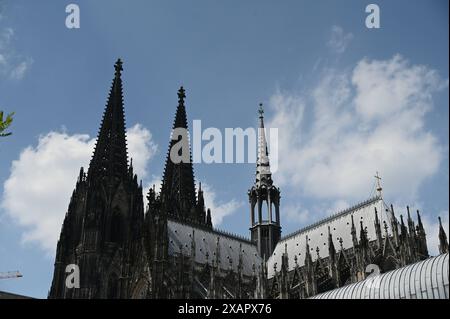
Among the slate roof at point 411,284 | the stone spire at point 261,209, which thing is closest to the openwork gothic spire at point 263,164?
the stone spire at point 261,209

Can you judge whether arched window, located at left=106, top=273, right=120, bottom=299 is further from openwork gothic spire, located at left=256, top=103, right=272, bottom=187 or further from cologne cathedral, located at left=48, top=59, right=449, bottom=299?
openwork gothic spire, located at left=256, top=103, right=272, bottom=187

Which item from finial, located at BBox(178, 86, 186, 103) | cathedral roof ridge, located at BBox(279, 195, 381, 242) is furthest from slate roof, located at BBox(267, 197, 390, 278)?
finial, located at BBox(178, 86, 186, 103)

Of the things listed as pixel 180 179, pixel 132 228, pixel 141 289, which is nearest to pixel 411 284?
pixel 141 289

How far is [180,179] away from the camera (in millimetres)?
60406

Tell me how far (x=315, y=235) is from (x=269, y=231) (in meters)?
6.37

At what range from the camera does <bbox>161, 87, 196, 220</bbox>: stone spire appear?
57.7 meters

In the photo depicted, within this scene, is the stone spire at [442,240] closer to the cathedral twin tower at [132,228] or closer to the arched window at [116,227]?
the cathedral twin tower at [132,228]

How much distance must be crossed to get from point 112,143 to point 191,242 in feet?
53.2

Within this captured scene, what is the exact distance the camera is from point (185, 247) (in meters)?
45.5

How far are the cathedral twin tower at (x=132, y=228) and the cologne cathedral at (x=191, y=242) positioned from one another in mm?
97

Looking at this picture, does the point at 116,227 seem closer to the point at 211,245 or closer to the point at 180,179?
the point at 211,245

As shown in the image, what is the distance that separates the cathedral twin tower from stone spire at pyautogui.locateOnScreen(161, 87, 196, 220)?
0.11m

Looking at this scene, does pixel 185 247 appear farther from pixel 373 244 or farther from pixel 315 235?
pixel 373 244
